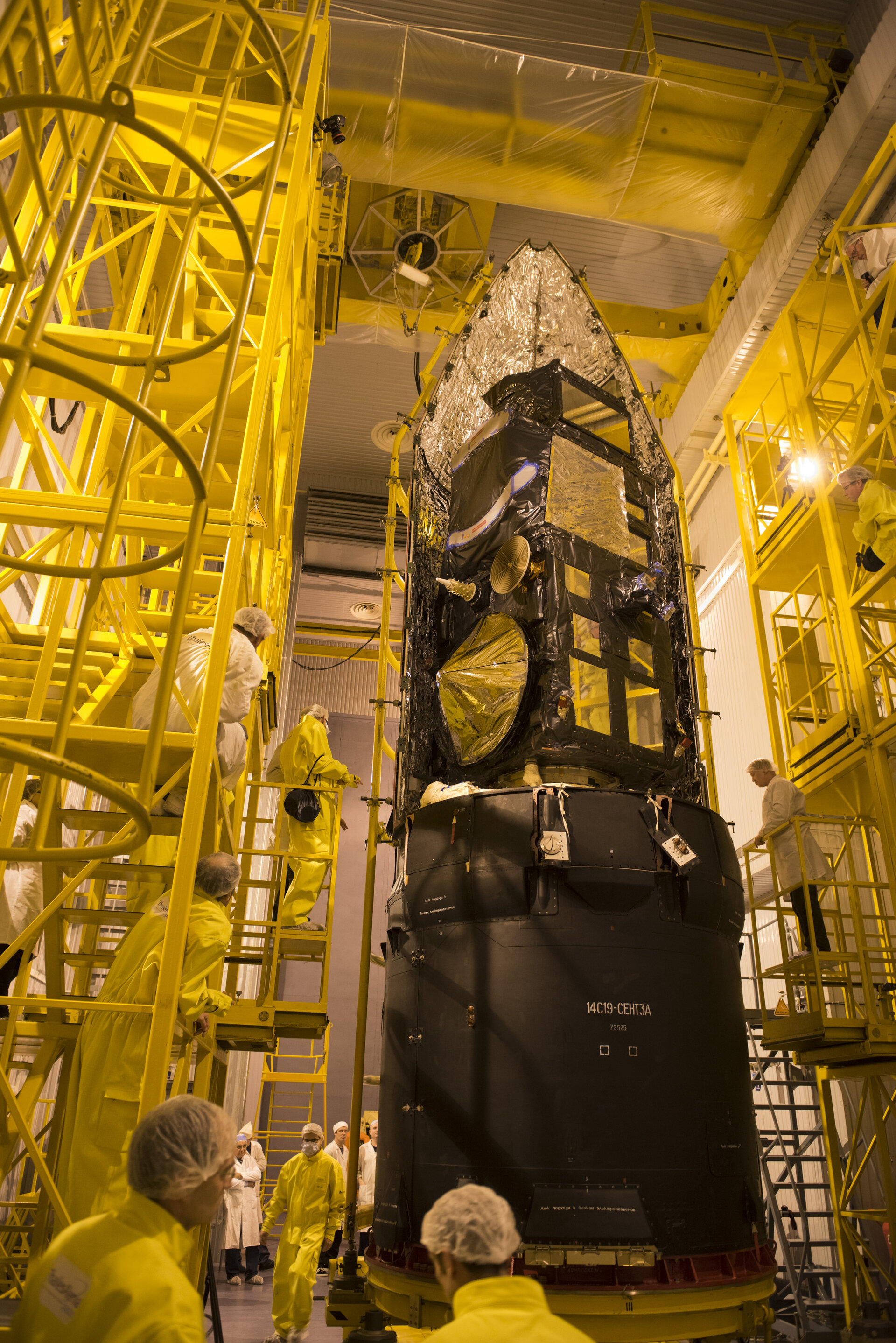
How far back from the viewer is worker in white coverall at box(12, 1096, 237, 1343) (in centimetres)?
191

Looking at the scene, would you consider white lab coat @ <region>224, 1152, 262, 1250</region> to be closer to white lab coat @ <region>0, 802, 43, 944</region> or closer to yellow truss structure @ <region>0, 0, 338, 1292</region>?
yellow truss structure @ <region>0, 0, 338, 1292</region>

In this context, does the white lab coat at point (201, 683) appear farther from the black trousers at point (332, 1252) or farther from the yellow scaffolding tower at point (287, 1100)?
the yellow scaffolding tower at point (287, 1100)

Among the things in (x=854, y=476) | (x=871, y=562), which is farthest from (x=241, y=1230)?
(x=854, y=476)

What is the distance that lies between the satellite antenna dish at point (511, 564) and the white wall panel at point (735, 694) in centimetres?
694

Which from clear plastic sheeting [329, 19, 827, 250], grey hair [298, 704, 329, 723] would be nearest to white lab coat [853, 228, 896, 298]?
clear plastic sheeting [329, 19, 827, 250]

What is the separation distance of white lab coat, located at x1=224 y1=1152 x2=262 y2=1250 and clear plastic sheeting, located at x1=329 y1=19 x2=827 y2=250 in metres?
13.6

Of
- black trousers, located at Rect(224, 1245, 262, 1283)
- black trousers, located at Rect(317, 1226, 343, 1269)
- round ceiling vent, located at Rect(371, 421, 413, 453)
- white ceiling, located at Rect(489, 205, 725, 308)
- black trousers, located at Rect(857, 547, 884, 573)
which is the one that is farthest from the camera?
round ceiling vent, located at Rect(371, 421, 413, 453)

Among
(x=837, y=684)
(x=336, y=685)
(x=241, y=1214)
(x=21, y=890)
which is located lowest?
(x=241, y=1214)

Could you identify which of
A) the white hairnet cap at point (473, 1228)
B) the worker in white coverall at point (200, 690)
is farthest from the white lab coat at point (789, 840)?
the white hairnet cap at point (473, 1228)

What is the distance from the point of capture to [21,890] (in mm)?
6469

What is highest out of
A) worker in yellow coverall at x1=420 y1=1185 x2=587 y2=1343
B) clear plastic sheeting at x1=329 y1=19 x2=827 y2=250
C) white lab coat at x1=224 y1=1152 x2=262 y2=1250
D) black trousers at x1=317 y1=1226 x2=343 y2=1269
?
clear plastic sheeting at x1=329 y1=19 x2=827 y2=250

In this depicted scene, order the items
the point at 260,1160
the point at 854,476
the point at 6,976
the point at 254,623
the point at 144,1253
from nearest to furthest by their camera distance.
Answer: the point at 144,1253 → the point at 254,623 → the point at 6,976 → the point at 854,476 → the point at 260,1160

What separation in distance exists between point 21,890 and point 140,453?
13.1ft

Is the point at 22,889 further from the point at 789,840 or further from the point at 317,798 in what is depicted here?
the point at 789,840
